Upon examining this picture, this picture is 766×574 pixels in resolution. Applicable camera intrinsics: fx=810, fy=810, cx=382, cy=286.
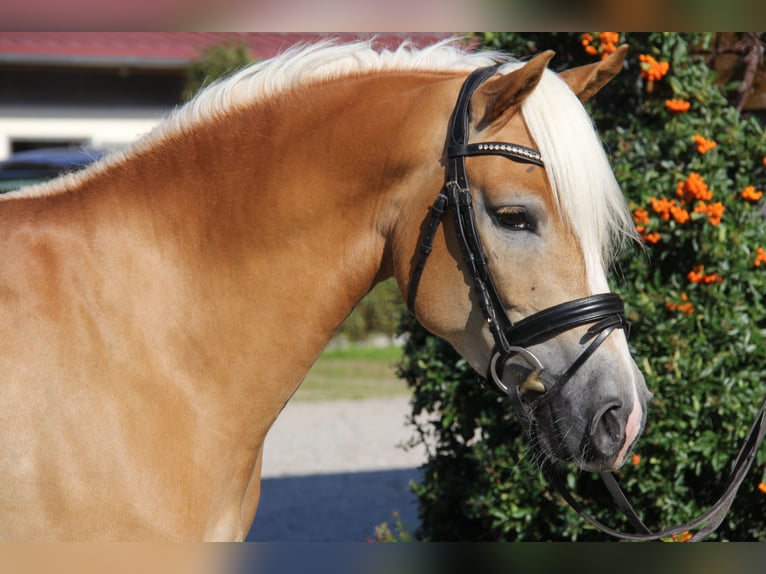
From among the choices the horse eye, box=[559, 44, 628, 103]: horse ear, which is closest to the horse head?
the horse eye

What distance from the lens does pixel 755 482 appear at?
348 centimetres

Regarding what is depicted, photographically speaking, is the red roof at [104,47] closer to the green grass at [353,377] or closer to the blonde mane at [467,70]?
the green grass at [353,377]

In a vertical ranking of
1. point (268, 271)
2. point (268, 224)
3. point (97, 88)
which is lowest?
point (97, 88)

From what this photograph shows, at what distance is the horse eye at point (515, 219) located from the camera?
6.36ft

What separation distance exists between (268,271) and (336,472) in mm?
5299

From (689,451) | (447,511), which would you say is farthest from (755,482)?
(447,511)

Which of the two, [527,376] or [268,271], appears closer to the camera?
[527,376]

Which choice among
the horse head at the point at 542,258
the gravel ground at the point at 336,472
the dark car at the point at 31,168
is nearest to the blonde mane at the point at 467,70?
the horse head at the point at 542,258

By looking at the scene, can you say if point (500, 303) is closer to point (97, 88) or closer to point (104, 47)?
point (104, 47)

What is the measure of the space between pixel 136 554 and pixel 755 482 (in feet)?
8.87

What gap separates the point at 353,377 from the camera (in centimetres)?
1059

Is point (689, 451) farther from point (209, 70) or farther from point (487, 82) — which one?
point (209, 70)

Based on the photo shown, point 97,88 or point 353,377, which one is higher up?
point 97,88

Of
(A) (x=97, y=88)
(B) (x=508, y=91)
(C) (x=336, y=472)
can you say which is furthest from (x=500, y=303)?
(A) (x=97, y=88)
